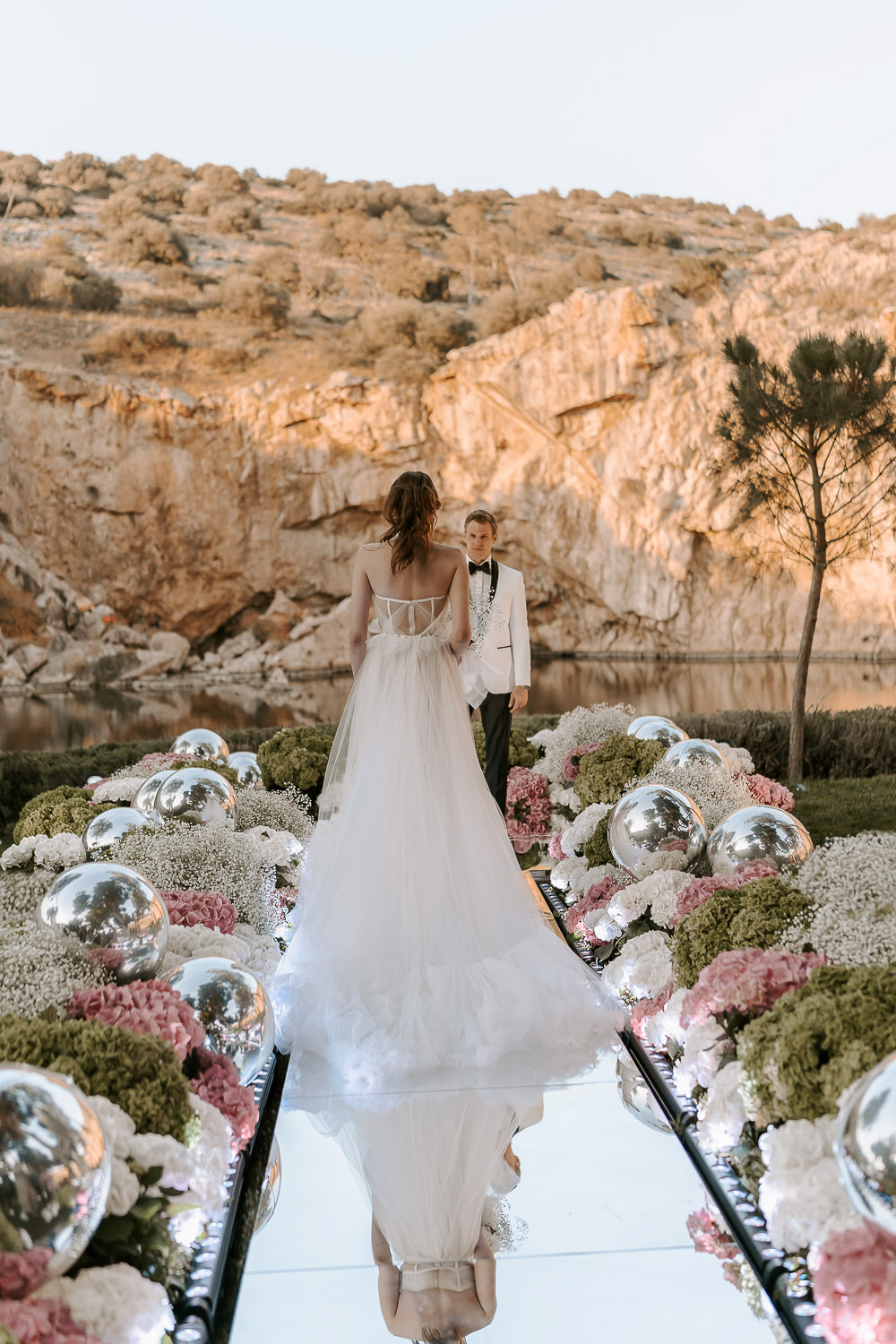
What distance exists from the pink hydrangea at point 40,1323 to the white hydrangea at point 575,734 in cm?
576

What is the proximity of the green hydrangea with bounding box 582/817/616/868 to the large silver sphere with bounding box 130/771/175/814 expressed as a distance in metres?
2.48

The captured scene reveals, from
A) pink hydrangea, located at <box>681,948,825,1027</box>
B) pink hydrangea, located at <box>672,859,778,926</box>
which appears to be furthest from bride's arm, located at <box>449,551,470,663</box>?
pink hydrangea, located at <box>681,948,825,1027</box>

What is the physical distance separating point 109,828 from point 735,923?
3.17 meters

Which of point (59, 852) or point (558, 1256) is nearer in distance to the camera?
point (558, 1256)

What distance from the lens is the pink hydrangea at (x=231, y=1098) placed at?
260 centimetres

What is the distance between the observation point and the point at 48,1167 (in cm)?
173

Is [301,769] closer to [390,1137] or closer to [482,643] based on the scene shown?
[482,643]

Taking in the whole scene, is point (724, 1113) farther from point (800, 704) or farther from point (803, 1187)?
point (800, 704)

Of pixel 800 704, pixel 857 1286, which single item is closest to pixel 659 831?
pixel 857 1286

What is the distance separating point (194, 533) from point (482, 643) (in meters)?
24.4

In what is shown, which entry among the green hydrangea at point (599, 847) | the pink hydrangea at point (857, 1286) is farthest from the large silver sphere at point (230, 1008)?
the green hydrangea at point (599, 847)

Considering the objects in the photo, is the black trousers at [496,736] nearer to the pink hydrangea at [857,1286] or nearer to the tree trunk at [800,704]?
the tree trunk at [800,704]

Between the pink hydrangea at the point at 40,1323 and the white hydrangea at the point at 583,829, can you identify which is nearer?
the pink hydrangea at the point at 40,1323

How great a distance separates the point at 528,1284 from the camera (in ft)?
7.18
